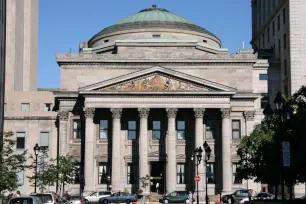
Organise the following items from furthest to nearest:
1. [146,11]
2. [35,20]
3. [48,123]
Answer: [35,20] < [146,11] < [48,123]

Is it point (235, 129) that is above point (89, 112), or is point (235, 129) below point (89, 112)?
below

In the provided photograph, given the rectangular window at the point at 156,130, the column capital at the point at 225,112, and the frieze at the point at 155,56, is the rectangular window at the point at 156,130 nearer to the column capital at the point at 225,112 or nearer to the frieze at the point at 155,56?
the column capital at the point at 225,112

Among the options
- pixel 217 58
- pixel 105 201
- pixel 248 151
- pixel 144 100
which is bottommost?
pixel 105 201

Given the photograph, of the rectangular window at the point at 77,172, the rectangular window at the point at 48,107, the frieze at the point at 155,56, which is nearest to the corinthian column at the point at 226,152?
the frieze at the point at 155,56

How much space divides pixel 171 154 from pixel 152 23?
2525cm

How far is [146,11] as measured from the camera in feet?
367

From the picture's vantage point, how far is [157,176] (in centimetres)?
8938

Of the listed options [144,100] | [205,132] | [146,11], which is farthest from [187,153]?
[146,11]

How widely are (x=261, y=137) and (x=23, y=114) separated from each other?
3735cm

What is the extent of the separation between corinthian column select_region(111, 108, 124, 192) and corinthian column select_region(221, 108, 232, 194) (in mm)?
12782

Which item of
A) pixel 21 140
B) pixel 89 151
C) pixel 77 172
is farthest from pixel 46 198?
pixel 21 140

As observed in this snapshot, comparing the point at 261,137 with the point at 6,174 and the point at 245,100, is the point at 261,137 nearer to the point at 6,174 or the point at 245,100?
the point at 245,100

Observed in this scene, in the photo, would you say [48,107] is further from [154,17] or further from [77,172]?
[154,17]

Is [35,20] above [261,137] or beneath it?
above
